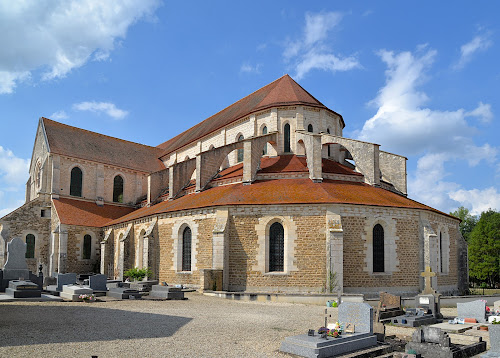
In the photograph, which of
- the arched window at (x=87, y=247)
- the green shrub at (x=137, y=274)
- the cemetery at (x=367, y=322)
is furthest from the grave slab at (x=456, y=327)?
the arched window at (x=87, y=247)

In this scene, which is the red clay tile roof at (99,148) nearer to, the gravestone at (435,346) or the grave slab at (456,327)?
the grave slab at (456,327)

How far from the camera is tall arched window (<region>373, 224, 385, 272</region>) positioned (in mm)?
22500

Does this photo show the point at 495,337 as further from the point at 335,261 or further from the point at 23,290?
the point at 23,290

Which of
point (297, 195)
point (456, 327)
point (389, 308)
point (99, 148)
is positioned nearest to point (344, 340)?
point (456, 327)

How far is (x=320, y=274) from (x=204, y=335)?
38.8ft

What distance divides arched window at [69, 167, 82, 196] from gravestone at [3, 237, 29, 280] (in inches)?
719

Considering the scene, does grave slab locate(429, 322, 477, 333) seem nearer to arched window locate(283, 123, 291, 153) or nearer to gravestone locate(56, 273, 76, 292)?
gravestone locate(56, 273, 76, 292)

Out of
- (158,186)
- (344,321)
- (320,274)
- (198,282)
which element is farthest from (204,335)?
(158,186)

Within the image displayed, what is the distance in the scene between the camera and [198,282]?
23.7m

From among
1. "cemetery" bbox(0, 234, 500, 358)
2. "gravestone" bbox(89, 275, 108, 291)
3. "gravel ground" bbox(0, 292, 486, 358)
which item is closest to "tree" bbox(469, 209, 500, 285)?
"cemetery" bbox(0, 234, 500, 358)

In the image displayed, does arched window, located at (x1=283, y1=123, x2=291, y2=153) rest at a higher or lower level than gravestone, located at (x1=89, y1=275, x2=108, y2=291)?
higher

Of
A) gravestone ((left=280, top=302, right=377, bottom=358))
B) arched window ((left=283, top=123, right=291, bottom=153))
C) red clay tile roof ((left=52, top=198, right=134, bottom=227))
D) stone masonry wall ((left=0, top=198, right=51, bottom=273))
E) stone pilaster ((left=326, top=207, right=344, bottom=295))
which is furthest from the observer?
red clay tile roof ((left=52, top=198, right=134, bottom=227))

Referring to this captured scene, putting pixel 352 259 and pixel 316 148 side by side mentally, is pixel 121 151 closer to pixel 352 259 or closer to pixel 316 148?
pixel 316 148

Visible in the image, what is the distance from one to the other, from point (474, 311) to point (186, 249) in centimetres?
1591
